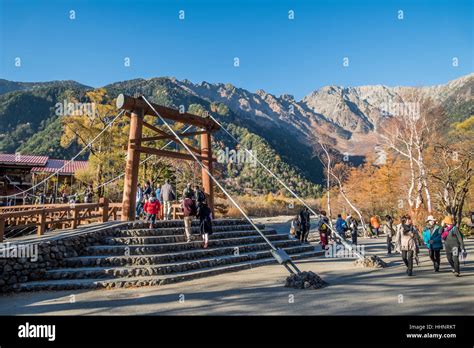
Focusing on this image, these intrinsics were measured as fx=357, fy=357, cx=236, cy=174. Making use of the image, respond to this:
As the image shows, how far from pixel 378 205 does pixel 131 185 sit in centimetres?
2944

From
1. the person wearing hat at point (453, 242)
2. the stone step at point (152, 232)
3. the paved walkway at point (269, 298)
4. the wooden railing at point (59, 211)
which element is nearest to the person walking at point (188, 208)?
the stone step at point (152, 232)

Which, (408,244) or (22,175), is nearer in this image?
(408,244)

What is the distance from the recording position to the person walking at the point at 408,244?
9.31 m

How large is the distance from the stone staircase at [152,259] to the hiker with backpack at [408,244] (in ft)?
13.6

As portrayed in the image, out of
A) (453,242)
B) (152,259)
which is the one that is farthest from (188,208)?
(453,242)

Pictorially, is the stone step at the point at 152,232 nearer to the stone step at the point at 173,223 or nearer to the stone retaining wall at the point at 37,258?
the stone step at the point at 173,223

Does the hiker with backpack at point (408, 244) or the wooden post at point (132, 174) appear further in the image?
the wooden post at point (132, 174)

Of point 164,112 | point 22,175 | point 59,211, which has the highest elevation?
point 164,112

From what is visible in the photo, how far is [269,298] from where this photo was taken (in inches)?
276

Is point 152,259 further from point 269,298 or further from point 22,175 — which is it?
point 22,175

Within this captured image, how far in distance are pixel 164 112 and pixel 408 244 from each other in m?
9.34
